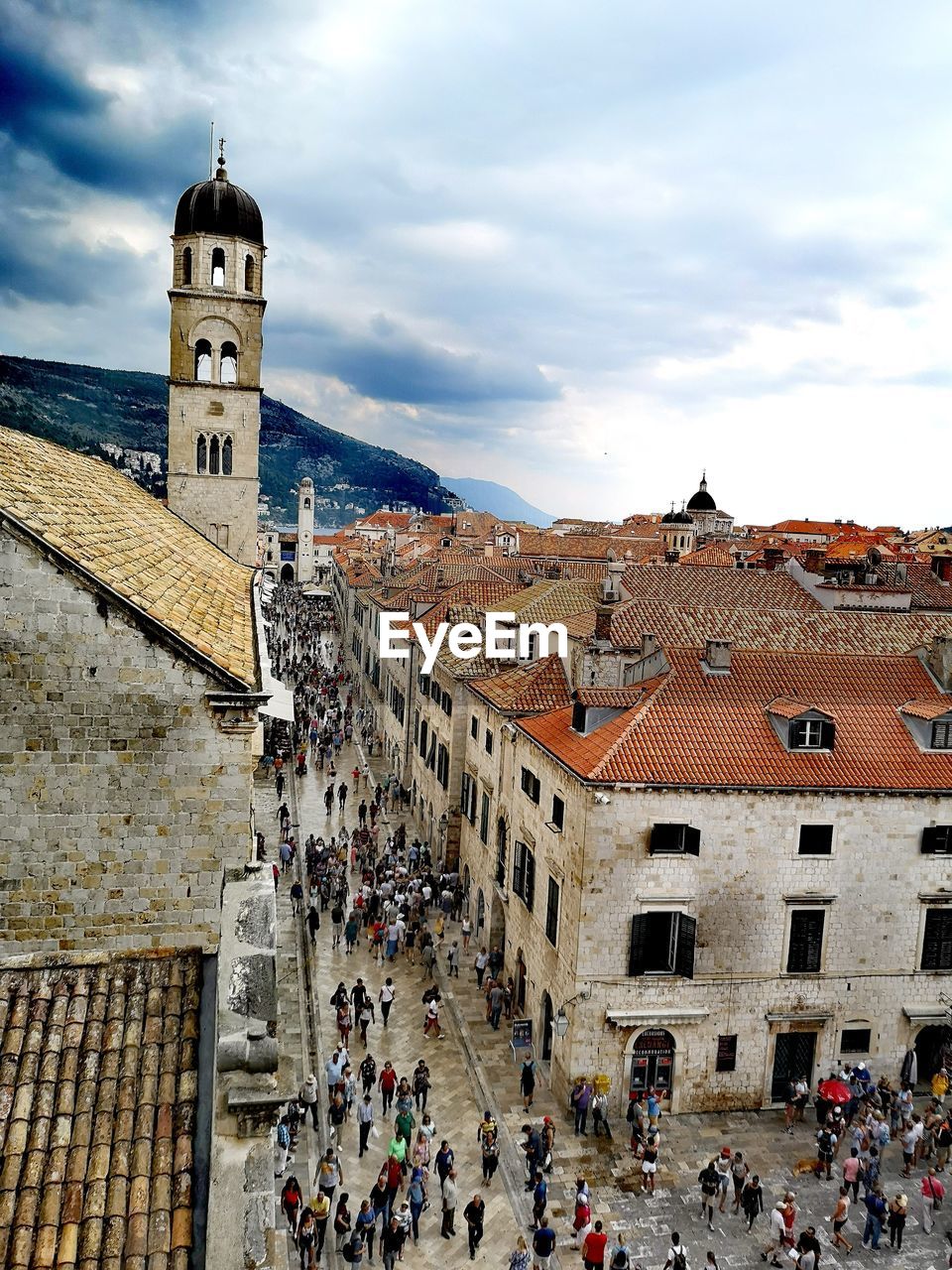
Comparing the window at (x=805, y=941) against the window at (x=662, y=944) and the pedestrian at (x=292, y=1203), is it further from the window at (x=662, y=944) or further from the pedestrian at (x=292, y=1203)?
the pedestrian at (x=292, y=1203)

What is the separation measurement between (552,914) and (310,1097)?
6.61 metres

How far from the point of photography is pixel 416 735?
38.1m

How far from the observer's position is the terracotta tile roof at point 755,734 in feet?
63.9

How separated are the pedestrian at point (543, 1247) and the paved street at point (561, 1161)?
1.17 feet

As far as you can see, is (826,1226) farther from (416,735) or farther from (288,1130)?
(416,735)

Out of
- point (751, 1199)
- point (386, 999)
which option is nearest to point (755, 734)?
point (751, 1199)

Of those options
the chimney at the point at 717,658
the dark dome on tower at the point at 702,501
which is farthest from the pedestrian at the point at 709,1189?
the dark dome on tower at the point at 702,501

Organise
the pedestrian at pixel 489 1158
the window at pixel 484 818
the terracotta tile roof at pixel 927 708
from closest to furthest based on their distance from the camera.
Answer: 1. the pedestrian at pixel 489 1158
2. the terracotta tile roof at pixel 927 708
3. the window at pixel 484 818

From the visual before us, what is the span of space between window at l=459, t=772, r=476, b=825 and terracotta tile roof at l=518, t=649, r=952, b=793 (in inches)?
262

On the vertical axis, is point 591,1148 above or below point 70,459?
below

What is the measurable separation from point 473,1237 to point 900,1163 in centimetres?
947

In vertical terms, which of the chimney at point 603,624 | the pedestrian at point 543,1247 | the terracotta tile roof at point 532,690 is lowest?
the pedestrian at point 543,1247

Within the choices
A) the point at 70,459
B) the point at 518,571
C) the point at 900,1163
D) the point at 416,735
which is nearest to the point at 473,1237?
the point at 900,1163

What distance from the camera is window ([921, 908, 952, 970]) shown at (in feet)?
66.8
